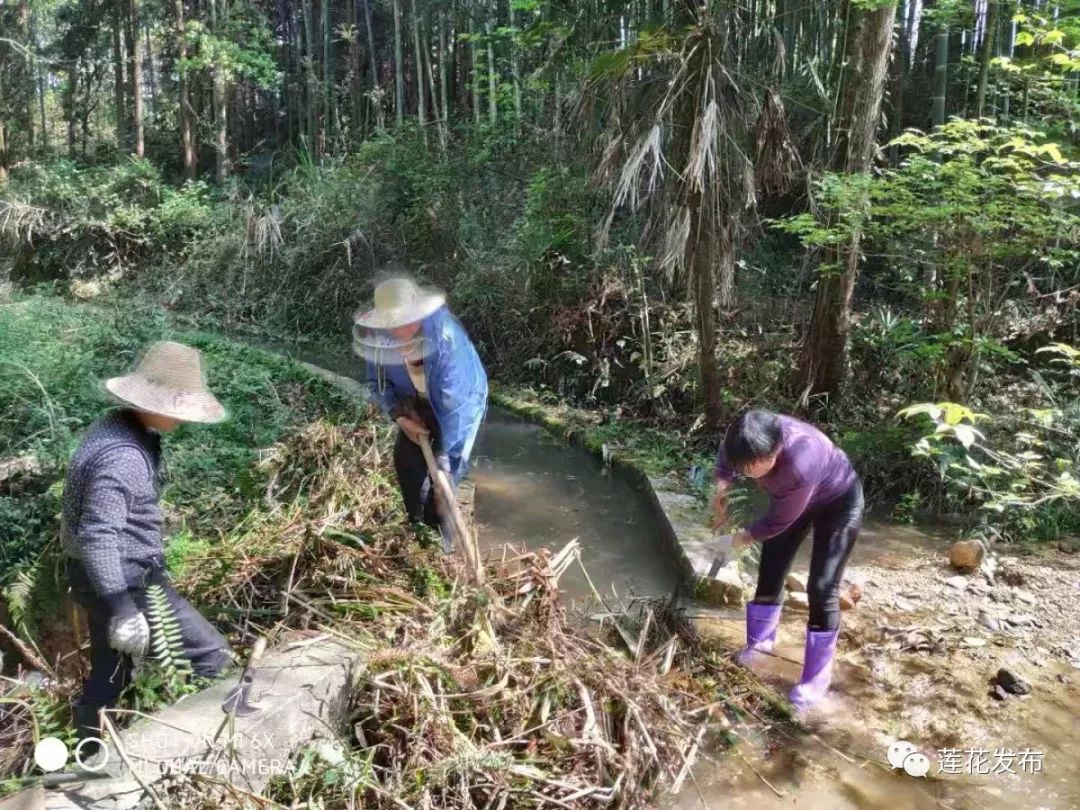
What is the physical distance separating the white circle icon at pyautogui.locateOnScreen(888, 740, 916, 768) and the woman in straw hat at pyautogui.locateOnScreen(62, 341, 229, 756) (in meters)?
2.69

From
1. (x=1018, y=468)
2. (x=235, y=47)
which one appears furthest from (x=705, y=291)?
(x=235, y=47)

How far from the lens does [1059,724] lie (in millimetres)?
3314

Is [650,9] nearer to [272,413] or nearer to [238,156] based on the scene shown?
[272,413]

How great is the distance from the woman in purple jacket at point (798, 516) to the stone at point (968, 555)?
1.68 m

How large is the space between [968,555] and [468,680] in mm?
3433

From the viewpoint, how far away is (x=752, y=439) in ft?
10.1

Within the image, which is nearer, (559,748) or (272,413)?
(559,748)

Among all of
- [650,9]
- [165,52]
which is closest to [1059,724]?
[650,9]

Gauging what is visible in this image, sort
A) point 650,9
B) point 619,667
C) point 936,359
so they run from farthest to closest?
point 650,9, point 936,359, point 619,667

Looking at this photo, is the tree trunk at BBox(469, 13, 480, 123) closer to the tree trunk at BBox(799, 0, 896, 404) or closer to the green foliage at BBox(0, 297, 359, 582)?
the green foliage at BBox(0, 297, 359, 582)

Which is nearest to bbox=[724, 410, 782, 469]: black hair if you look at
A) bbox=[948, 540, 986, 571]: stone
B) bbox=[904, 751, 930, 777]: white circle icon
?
bbox=[904, 751, 930, 777]: white circle icon

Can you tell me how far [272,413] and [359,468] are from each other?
1.56 meters

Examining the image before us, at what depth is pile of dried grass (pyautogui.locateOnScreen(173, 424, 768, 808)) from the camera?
2.54 m

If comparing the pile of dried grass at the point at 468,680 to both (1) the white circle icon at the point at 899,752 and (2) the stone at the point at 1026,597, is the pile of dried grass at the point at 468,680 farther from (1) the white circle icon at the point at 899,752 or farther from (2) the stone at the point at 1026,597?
(2) the stone at the point at 1026,597
